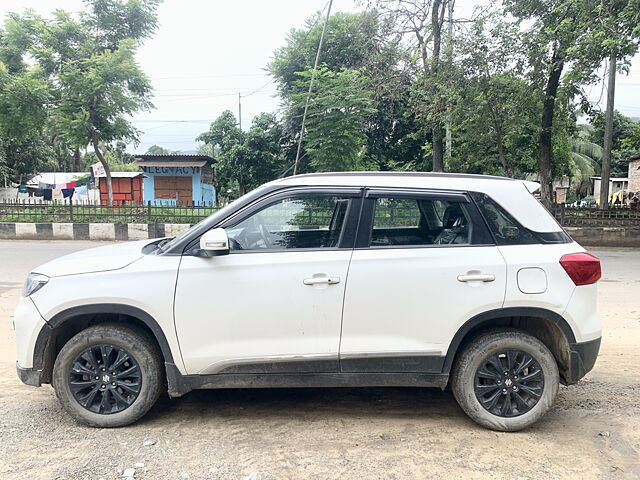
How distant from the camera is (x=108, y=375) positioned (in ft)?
11.1

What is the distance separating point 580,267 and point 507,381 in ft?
3.06

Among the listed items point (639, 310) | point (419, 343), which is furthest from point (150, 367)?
point (639, 310)

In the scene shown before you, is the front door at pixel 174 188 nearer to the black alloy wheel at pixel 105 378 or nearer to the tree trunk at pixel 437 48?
the tree trunk at pixel 437 48

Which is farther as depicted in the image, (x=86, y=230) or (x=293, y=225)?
(x=86, y=230)

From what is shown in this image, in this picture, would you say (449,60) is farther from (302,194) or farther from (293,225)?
(293,225)

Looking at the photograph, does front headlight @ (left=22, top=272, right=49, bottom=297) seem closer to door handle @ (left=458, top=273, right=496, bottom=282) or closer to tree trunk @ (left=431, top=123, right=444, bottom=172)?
door handle @ (left=458, top=273, right=496, bottom=282)

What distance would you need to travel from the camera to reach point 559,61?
472 inches

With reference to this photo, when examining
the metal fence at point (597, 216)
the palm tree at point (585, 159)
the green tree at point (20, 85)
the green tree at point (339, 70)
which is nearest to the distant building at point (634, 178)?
the palm tree at point (585, 159)

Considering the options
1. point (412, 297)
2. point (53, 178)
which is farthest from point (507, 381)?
point (53, 178)

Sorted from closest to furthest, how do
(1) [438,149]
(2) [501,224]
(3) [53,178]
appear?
(2) [501,224], (1) [438,149], (3) [53,178]

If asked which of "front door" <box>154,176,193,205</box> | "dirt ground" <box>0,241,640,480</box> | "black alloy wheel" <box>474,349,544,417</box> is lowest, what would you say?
"dirt ground" <box>0,241,640,480</box>

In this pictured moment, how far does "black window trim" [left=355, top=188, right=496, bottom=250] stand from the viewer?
3.37m

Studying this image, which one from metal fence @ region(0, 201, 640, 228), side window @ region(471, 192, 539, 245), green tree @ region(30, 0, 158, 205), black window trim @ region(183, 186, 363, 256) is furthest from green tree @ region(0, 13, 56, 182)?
side window @ region(471, 192, 539, 245)

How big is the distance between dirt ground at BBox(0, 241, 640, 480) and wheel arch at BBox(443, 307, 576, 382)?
486 mm
